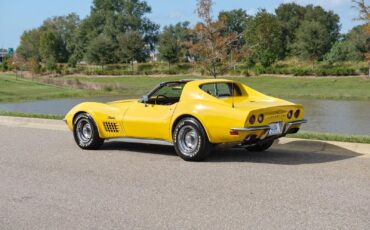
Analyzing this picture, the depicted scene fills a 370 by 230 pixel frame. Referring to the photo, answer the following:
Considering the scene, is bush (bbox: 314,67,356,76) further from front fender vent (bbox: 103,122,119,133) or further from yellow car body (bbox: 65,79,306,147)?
front fender vent (bbox: 103,122,119,133)

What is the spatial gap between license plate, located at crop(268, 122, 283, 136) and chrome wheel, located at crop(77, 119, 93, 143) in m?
3.58

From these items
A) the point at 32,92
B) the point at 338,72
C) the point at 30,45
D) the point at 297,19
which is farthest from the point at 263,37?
the point at 30,45

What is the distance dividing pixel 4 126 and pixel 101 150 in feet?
18.9

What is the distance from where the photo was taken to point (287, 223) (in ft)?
17.2

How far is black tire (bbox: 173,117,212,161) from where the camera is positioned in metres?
8.59

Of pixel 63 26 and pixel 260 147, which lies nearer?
pixel 260 147

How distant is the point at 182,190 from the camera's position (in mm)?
6781

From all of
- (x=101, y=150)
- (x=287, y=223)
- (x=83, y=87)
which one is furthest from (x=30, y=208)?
(x=83, y=87)

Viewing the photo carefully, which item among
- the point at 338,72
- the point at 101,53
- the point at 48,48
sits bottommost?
the point at 338,72

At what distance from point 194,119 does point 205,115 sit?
0.25 m

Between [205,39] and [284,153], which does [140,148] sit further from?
[205,39]

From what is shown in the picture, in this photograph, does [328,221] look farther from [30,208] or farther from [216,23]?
[216,23]

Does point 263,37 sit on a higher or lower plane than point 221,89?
higher

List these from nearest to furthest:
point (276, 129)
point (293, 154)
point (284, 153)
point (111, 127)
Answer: point (276, 129) → point (293, 154) → point (284, 153) → point (111, 127)
